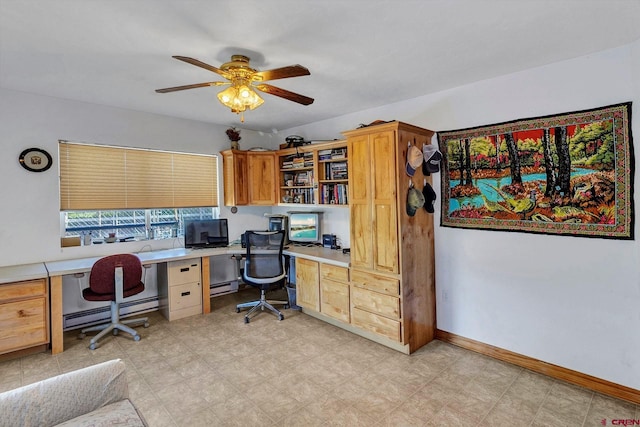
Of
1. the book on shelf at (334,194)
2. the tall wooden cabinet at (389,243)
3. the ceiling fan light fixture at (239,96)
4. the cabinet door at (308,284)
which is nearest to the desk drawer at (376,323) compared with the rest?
the tall wooden cabinet at (389,243)

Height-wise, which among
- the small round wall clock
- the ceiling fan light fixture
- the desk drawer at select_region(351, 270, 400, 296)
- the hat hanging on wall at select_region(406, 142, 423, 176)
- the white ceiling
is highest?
the white ceiling

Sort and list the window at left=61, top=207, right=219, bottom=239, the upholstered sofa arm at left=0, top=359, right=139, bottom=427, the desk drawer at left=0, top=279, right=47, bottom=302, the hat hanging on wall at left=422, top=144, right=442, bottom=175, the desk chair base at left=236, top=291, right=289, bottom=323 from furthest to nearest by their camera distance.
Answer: the desk chair base at left=236, top=291, right=289, bottom=323 < the window at left=61, top=207, right=219, bottom=239 < the hat hanging on wall at left=422, top=144, right=442, bottom=175 < the desk drawer at left=0, top=279, right=47, bottom=302 < the upholstered sofa arm at left=0, top=359, right=139, bottom=427

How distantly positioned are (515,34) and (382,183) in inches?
56.3

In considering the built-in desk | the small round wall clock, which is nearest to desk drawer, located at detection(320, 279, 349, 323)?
the built-in desk

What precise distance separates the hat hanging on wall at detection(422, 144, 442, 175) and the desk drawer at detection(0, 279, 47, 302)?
146 inches

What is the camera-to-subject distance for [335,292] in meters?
3.42

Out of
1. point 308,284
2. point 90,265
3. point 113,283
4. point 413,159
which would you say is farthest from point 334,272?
point 90,265

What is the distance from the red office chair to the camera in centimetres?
305

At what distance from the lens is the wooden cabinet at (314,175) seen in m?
3.78

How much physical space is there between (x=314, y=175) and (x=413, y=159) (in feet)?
4.82

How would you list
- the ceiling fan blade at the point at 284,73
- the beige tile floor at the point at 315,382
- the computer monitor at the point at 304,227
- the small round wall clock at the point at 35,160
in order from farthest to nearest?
the computer monitor at the point at 304,227 < the small round wall clock at the point at 35,160 < the beige tile floor at the point at 315,382 < the ceiling fan blade at the point at 284,73

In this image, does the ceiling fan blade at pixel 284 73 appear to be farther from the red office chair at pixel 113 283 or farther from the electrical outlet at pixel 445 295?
the electrical outlet at pixel 445 295

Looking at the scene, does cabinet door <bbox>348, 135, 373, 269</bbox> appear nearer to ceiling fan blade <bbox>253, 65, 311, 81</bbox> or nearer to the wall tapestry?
the wall tapestry

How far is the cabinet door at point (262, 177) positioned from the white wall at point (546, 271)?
Answer: 223 cm
